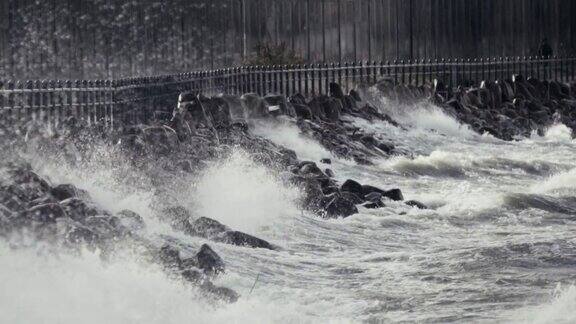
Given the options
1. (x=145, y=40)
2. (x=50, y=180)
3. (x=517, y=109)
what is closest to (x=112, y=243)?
(x=50, y=180)

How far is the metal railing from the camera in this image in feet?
68.8

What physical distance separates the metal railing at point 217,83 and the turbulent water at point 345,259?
1403mm

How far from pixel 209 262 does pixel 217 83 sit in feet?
56.0

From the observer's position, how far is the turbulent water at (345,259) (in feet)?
40.8

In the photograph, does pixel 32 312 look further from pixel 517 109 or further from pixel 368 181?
pixel 517 109

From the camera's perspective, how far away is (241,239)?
1650 centimetres

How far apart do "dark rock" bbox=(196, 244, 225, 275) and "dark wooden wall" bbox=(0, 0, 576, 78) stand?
1760cm

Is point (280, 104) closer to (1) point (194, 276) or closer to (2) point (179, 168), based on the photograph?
(2) point (179, 168)

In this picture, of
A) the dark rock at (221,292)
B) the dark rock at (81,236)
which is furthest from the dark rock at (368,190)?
the dark rock at (221,292)

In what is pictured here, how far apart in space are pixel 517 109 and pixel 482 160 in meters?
9.44

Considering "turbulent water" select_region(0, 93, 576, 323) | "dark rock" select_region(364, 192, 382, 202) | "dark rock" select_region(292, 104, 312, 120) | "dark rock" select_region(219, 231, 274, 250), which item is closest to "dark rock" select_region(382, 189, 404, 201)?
"dark rock" select_region(364, 192, 382, 202)

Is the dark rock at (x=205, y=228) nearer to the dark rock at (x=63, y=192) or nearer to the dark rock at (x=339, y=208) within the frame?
the dark rock at (x=63, y=192)

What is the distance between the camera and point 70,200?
15.4m

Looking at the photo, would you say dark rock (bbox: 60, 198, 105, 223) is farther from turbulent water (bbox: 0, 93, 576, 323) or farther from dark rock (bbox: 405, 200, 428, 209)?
dark rock (bbox: 405, 200, 428, 209)
